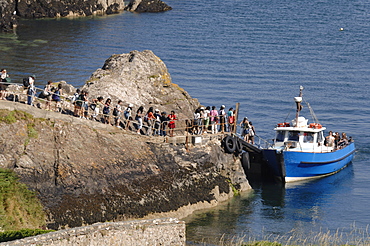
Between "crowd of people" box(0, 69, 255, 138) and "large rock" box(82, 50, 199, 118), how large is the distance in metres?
1.23

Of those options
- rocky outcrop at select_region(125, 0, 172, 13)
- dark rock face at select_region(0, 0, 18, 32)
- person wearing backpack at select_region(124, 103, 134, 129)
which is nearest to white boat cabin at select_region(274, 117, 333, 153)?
person wearing backpack at select_region(124, 103, 134, 129)

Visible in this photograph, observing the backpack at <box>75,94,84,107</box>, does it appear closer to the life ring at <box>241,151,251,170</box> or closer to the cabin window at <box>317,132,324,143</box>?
the life ring at <box>241,151,251,170</box>

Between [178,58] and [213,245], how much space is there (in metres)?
49.2

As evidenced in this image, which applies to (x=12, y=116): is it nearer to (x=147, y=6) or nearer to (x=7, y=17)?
(x=7, y=17)

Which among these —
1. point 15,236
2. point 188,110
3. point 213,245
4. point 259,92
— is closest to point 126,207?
point 213,245

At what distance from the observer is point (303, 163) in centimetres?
4488

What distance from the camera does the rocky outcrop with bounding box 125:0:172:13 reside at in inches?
4813

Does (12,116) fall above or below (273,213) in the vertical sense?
above

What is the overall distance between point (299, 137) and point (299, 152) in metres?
1.35

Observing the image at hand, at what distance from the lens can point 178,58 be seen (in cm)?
7812

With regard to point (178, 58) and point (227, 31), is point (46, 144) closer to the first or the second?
point (178, 58)

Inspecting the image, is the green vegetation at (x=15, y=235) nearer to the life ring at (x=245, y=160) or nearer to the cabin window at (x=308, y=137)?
the life ring at (x=245, y=160)

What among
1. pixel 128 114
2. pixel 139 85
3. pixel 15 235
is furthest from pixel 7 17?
pixel 15 235

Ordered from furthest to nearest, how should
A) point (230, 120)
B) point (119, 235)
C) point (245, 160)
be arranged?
point (245, 160), point (230, 120), point (119, 235)
